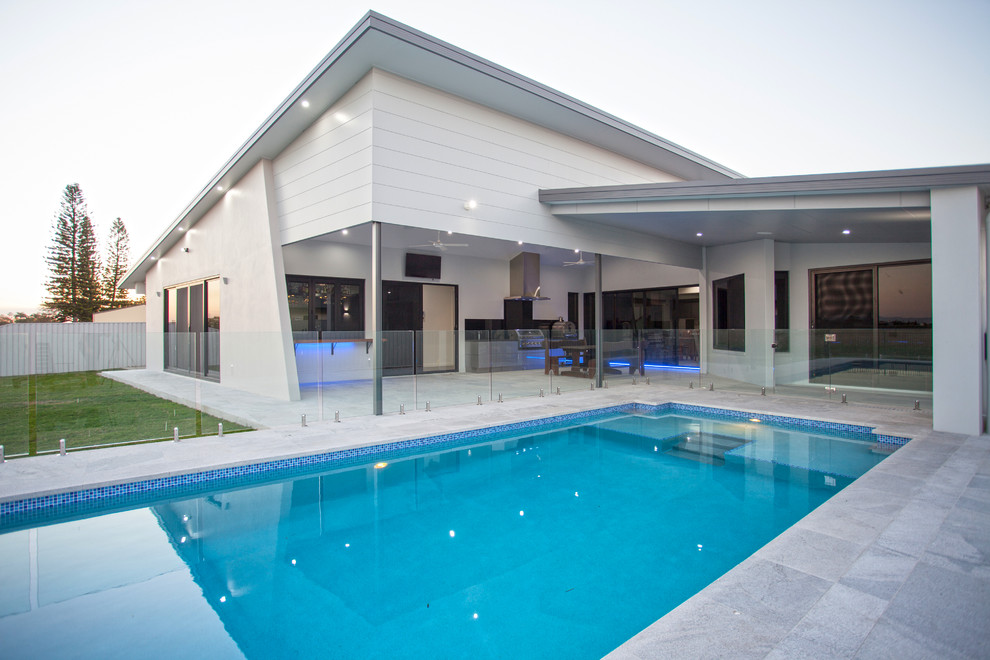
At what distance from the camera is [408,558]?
3309 millimetres

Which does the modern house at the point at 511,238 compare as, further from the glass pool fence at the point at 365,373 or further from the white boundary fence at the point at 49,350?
the white boundary fence at the point at 49,350

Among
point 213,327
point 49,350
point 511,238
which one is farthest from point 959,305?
point 213,327

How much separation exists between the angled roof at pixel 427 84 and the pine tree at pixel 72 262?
20946mm

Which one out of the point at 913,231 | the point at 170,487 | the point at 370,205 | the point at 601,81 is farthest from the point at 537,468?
the point at 601,81

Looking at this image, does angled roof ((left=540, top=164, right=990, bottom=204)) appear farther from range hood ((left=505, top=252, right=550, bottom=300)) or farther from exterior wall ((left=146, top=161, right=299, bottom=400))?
exterior wall ((left=146, top=161, right=299, bottom=400))

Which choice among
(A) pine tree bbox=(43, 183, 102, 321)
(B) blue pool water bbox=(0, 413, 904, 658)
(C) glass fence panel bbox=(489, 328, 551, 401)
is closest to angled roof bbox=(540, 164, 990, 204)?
(C) glass fence panel bbox=(489, 328, 551, 401)

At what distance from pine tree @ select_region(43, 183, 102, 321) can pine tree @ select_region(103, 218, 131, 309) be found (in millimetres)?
1869

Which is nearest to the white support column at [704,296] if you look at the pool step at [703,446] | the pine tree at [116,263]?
the pool step at [703,446]

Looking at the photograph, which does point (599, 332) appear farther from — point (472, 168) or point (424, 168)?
point (424, 168)

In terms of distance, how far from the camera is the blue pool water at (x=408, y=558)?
245cm

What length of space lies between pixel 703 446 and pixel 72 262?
32.0 metres

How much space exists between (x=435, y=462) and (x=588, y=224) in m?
6.03

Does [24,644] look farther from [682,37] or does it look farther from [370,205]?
[682,37]

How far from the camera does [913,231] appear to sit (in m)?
7.91
